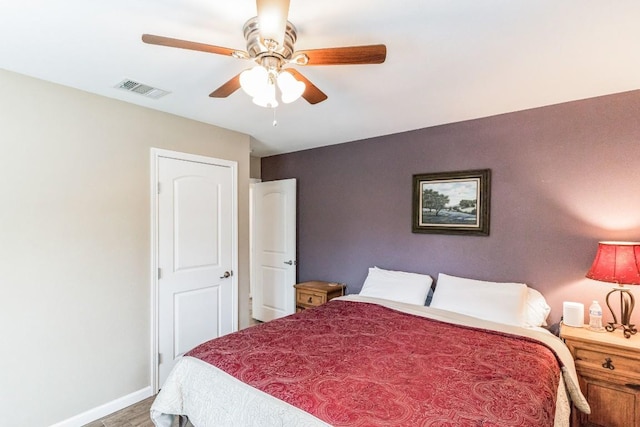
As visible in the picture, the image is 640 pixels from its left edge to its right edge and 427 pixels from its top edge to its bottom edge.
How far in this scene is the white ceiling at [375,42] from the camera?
140 cm

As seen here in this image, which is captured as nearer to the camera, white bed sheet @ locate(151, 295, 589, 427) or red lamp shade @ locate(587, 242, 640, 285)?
white bed sheet @ locate(151, 295, 589, 427)

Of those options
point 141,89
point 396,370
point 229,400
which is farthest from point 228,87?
point 396,370

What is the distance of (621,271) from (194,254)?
321cm

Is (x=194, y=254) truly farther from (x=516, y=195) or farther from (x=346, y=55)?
(x=516, y=195)

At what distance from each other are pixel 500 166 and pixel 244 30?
2352 millimetres

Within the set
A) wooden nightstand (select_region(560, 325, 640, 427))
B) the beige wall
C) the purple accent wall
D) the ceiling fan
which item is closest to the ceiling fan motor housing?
the ceiling fan

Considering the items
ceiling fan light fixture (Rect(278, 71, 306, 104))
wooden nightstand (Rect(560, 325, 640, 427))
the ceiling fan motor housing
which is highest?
the ceiling fan motor housing

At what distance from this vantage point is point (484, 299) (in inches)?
98.6

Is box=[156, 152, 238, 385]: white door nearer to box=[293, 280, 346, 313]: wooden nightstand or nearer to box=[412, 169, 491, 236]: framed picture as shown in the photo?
box=[293, 280, 346, 313]: wooden nightstand

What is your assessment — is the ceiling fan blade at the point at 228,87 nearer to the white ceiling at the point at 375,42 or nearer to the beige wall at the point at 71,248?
the white ceiling at the point at 375,42

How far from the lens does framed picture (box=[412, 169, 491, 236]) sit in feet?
9.33

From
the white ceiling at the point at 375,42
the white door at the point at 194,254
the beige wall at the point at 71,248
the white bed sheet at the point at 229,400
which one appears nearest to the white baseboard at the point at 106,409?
the beige wall at the point at 71,248

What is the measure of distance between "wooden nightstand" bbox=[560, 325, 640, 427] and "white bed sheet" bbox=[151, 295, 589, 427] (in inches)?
5.9

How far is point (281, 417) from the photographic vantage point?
1.29 meters
